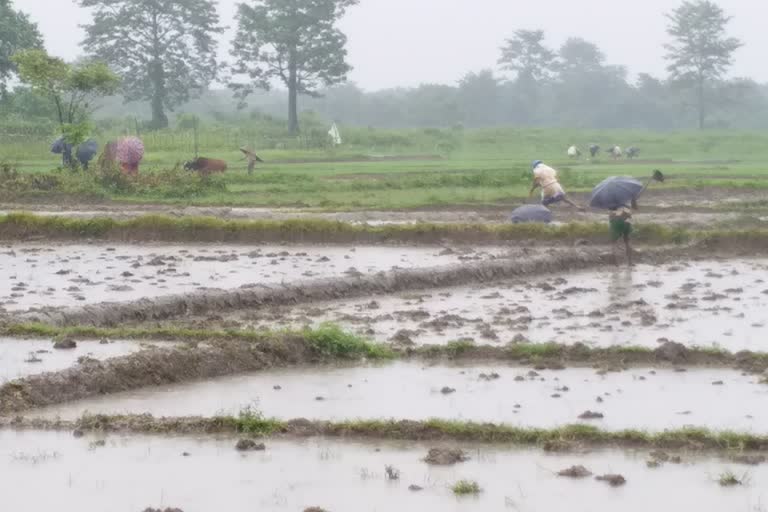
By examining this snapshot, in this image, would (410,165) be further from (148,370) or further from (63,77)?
(148,370)

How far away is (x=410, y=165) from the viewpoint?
27.4m

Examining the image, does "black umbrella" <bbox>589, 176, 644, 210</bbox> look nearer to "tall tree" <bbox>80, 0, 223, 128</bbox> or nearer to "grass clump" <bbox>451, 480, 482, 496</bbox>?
"grass clump" <bbox>451, 480, 482, 496</bbox>

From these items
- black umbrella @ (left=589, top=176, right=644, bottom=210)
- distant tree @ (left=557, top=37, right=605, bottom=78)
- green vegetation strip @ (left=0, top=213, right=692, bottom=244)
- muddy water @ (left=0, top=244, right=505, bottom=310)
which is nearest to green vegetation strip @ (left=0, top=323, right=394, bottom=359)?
muddy water @ (left=0, top=244, right=505, bottom=310)

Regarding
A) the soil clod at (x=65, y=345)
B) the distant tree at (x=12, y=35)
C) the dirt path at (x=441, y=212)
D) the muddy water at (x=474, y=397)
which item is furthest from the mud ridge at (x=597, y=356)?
the distant tree at (x=12, y=35)

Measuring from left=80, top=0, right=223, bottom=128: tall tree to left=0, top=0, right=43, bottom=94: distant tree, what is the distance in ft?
18.7

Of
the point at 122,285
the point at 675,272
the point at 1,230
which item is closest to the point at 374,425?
the point at 122,285

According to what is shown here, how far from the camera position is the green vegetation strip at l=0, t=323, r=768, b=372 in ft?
26.5

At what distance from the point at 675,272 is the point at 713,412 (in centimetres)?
590

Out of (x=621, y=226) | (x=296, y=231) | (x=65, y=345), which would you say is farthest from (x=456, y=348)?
(x=296, y=231)

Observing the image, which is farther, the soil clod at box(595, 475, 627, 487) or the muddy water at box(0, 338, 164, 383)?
the muddy water at box(0, 338, 164, 383)

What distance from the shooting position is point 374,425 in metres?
6.27

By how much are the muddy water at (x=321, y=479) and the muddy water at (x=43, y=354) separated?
133 cm

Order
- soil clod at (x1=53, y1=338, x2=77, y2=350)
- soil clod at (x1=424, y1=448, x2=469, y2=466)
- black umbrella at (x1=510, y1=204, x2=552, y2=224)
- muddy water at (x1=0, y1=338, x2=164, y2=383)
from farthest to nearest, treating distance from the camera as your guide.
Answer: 1. black umbrella at (x1=510, y1=204, x2=552, y2=224)
2. soil clod at (x1=53, y1=338, x2=77, y2=350)
3. muddy water at (x1=0, y1=338, x2=164, y2=383)
4. soil clod at (x1=424, y1=448, x2=469, y2=466)

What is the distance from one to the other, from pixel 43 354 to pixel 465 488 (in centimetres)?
393
